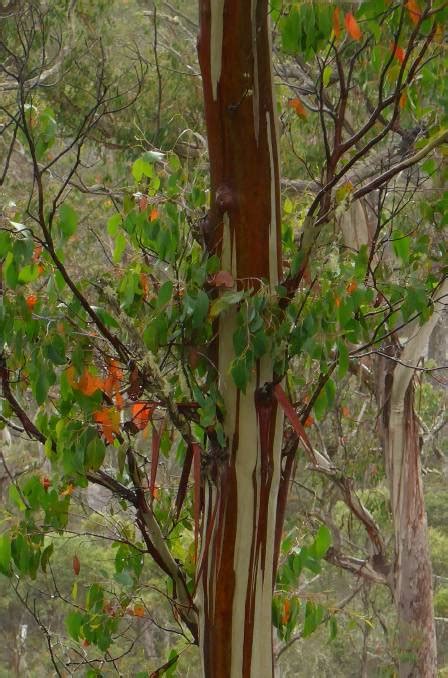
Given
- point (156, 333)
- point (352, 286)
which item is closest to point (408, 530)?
point (352, 286)

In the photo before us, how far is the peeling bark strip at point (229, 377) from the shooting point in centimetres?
178

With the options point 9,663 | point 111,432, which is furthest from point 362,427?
point 9,663

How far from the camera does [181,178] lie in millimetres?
1966

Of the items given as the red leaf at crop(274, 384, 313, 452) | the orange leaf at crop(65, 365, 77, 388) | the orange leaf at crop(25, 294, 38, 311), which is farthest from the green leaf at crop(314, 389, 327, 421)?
the orange leaf at crop(25, 294, 38, 311)

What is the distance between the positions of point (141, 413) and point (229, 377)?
0.67 ft

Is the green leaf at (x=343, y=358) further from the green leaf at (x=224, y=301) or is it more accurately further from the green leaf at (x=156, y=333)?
the green leaf at (x=156, y=333)

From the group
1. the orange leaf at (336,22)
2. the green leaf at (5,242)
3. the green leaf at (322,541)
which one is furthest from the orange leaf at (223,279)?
the green leaf at (322,541)

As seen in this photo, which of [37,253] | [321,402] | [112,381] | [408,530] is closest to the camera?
[112,381]

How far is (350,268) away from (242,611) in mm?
702

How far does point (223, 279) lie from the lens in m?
1.70

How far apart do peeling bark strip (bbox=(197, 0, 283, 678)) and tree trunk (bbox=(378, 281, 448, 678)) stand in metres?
3.63

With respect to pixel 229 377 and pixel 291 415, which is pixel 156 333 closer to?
pixel 229 377

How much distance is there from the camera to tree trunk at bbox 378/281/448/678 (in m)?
5.44

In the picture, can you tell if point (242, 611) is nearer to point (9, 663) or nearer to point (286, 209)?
point (286, 209)
